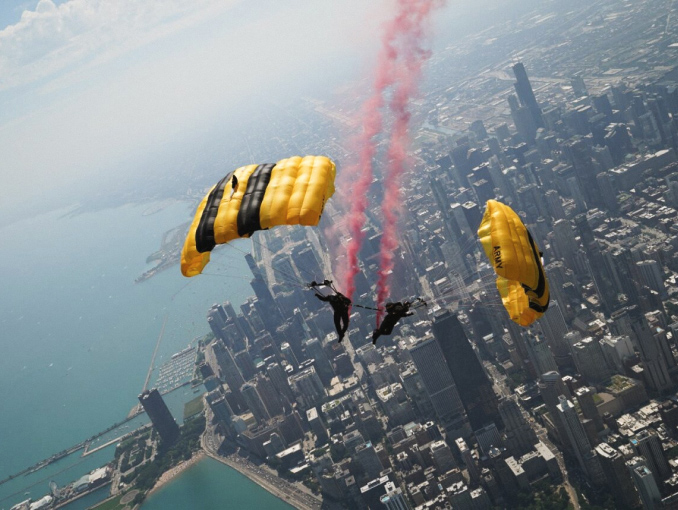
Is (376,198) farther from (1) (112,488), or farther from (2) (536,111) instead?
(1) (112,488)

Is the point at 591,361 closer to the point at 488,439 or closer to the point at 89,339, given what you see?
the point at 488,439

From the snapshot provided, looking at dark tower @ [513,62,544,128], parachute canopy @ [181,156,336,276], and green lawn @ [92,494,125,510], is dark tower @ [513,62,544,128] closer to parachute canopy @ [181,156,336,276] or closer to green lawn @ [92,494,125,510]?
green lawn @ [92,494,125,510]

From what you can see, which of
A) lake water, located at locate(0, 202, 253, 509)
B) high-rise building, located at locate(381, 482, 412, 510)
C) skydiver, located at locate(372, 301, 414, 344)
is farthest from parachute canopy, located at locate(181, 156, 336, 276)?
lake water, located at locate(0, 202, 253, 509)

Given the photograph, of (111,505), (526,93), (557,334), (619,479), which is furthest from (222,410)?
(526,93)

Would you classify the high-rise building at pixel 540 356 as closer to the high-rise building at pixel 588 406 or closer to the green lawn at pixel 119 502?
the high-rise building at pixel 588 406

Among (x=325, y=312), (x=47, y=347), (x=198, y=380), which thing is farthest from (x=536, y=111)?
(x=47, y=347)

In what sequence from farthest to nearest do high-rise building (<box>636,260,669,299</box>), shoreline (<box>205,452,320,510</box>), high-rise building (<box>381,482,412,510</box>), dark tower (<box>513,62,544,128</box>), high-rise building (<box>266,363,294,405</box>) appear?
dark tower (<box>513,62,544,128</box>) → high-rise building (<box>266,363,294,405</box>) → high-rise building (<box>636,260,669,299</box>) → shoreline (<box>205,452,320,510</box>) → high-rise building (<box>381,482,412,510</box>)

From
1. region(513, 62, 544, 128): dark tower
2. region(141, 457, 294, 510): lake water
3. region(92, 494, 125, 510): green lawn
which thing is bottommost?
region(141, 457, 294, 510): lake water
